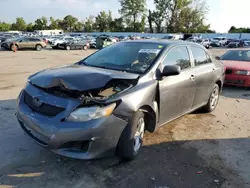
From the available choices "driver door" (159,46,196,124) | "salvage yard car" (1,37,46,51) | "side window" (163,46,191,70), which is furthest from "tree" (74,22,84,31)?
"driver door" (159,46,196,124)

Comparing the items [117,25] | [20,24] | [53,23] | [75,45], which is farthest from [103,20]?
[75,45]

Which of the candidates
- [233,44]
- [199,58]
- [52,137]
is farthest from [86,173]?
[233,44]

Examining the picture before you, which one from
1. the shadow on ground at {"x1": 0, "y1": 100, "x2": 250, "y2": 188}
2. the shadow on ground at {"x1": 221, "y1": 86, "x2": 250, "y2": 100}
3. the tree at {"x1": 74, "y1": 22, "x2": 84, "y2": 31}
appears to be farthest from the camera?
the tree at {"x1": 74, "y1": 22, "x2": 84, "y2": 31}

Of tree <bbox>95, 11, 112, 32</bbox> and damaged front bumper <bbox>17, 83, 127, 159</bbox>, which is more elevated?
tree <bbox>95, 11, 112, 32</bbox>

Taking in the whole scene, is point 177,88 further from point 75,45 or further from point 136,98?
point 75,45

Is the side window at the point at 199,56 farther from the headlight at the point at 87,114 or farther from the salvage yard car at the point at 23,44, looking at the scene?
the salvage yard car at the point at 23,44

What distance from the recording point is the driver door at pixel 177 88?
12.4ft

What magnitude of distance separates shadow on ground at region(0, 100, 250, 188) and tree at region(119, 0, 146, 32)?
8734cm

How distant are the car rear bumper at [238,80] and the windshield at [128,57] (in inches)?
205

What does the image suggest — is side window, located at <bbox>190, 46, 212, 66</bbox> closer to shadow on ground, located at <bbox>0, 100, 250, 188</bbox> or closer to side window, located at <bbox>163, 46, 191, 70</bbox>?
side window, located at <bbox>163, 46, 191, 70</bbox>

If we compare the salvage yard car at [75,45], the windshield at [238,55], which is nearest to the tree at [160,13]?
the salvage yard car at [75,45]

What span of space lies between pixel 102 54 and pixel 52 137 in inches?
83.0

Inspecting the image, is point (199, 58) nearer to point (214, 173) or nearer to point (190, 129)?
point (190, 129)

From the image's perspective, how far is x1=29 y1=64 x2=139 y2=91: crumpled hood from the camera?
121 inches
